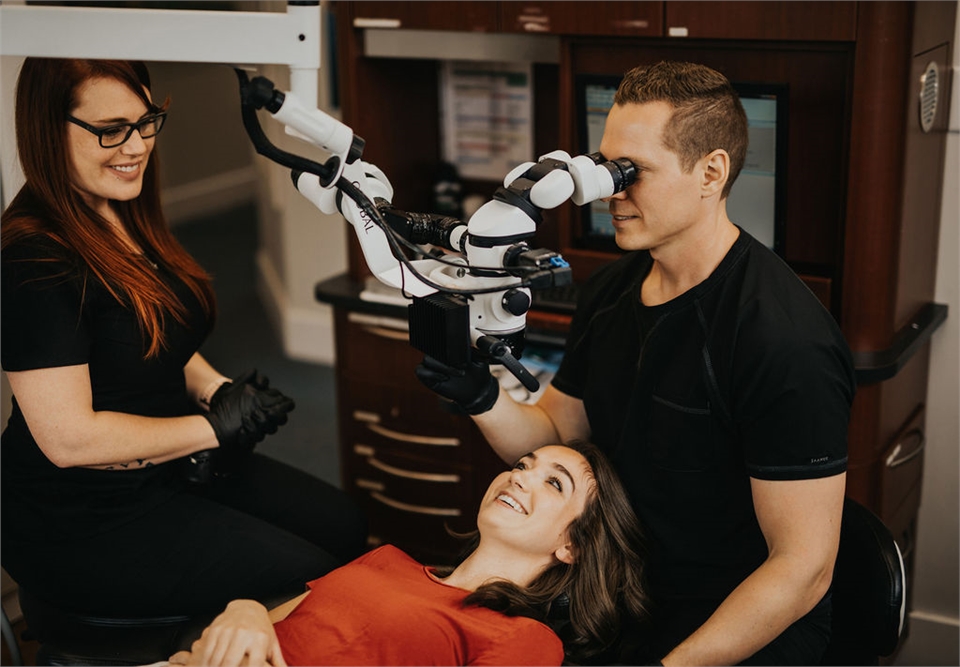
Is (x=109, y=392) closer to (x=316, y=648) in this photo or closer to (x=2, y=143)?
(x=2, y=143)

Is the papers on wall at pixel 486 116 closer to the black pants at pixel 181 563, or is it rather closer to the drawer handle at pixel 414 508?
the drawer handle at pixel 414 508

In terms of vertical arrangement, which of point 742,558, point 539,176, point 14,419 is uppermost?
point 539,176

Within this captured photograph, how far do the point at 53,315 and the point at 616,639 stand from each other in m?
1.03

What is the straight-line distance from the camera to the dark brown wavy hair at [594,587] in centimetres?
171

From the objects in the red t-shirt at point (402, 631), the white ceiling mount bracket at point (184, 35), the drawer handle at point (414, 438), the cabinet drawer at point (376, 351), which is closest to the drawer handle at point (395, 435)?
the drawer handle at point (414, 438)

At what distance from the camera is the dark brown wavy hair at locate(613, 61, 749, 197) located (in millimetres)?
1630

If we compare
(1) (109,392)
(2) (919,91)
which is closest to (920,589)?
(2) (919,91)

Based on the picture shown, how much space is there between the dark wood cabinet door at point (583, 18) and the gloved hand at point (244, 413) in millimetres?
1003

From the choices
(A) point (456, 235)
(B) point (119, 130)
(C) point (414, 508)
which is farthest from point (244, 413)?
(C) point (414, 508)

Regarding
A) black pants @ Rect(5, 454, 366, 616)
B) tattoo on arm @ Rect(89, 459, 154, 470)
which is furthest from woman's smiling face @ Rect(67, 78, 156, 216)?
black pants @ Rect(5, 454, 366, 616)

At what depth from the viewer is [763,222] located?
2.34 metres

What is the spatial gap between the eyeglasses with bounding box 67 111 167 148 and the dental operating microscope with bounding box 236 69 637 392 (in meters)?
0.40

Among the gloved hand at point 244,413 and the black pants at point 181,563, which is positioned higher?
the gloved hand at point 244,413

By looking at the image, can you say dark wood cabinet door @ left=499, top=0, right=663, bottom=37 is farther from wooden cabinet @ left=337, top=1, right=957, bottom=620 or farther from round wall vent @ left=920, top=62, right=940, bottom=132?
round wall vent @ left=920, top=62, right=940, bottom=132
